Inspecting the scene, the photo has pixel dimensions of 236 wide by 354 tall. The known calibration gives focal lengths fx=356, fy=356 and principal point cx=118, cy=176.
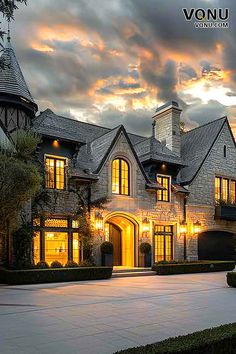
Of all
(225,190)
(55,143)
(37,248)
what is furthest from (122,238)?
(225,190)

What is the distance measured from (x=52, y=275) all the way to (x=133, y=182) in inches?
304

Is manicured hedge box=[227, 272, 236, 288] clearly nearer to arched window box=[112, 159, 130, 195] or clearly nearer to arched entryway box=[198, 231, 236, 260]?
arched window box=[112, 159, 130, 195]

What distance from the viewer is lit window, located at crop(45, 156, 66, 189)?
17.9m

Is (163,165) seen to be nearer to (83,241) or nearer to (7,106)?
(83,241)

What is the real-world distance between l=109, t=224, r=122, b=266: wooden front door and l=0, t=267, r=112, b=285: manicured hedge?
184 inches

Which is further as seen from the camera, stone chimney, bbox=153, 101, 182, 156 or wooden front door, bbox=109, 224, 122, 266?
stone chimney, bbox=153, 101, 182, 156

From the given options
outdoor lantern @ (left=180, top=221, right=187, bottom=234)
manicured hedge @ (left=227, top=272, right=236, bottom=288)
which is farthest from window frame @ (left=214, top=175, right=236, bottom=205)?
manicured hedge @ (left=227, top=272, right=236, bottom=288)

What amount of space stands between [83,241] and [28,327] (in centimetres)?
1059

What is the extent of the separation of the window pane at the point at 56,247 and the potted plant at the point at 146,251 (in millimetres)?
4394

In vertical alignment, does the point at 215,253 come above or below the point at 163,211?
below

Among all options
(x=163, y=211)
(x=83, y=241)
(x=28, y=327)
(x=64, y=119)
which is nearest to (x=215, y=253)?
(x=163, y=211)

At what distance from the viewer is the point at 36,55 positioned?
15805 mm

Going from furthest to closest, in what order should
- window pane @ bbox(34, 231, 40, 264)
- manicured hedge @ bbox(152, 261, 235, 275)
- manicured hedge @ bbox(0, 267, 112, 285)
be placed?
manicured hedge @ bbox(152, 261, 235, 275) < window pane @ bbox(34, 231, 40, 264) < manicured hedge @ bbox(0, 267, 112, 285)

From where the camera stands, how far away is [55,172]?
18.2m
